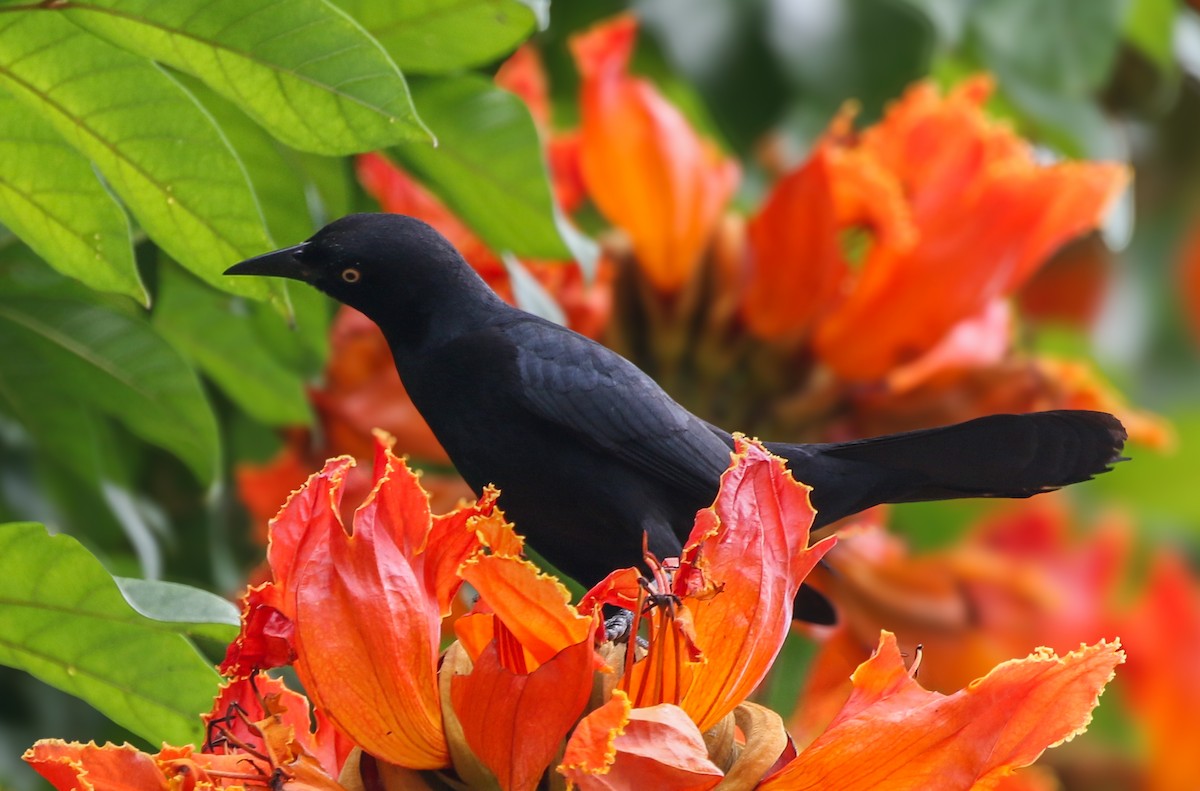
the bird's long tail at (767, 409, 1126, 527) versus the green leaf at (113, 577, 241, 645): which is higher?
the bird's long tail at (767, 409, 1126, 527)

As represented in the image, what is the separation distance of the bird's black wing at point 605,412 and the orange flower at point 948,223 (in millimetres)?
769

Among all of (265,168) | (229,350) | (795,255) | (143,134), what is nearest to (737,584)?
(143,134)

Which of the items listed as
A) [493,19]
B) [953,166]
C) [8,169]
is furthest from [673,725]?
[953,166]

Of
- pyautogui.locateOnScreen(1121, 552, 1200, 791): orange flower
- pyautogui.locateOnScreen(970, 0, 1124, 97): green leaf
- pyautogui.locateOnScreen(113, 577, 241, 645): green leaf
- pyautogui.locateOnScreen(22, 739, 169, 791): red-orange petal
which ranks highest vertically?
pyautogui.locateOnScreen(970, 0, 1124, 97): green leaf

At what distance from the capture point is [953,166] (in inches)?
91.2

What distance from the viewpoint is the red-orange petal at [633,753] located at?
1026mm

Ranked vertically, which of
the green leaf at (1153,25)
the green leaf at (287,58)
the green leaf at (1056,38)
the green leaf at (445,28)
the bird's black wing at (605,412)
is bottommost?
the bird's black wing at (605,412)

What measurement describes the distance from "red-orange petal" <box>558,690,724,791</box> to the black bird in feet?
1.36

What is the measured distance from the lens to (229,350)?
2.07 m

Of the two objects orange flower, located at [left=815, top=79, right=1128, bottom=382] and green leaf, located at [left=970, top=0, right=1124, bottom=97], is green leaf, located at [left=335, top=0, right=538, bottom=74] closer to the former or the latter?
orange flower, located at [left=815, top=79, right=1128, bottom=382]

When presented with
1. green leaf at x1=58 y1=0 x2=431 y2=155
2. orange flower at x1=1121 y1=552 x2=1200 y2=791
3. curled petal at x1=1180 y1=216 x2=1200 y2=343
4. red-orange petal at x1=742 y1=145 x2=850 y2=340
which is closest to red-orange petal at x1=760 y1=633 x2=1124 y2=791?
green leaf at x1=58 y1=0 x2=431 y2=155

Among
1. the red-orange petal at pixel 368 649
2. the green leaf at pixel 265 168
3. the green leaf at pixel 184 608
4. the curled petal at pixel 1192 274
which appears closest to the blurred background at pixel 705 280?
the green leaf at pixel 265 168

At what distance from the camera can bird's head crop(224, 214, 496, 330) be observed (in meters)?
1.42

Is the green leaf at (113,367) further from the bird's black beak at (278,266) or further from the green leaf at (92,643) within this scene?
the green leaf at (92,643)
